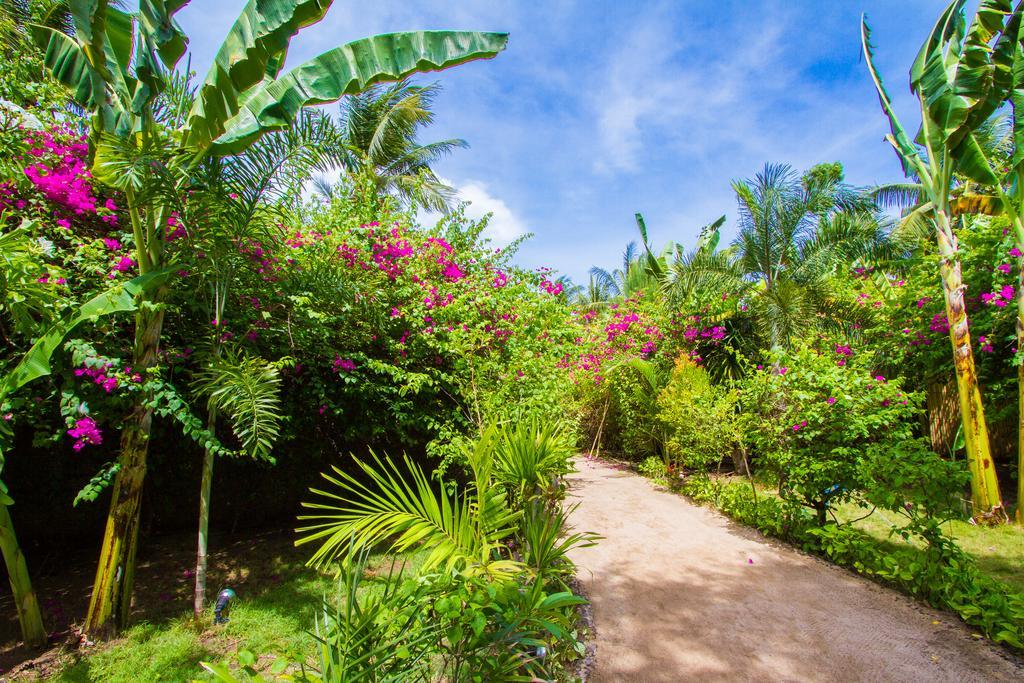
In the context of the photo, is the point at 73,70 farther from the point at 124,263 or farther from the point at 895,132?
the point at 895,132

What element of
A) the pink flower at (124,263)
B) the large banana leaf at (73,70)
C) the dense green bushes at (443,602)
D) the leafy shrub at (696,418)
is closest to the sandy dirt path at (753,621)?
the dense green bushes at (443,602)

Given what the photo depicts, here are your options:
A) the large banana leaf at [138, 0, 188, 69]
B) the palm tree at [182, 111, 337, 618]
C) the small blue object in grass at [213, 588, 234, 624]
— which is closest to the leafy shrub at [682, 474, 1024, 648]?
the palm tree at [182, 111, 337, 618]

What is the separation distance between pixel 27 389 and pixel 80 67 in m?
2.43

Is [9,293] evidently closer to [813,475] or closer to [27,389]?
[27,389]

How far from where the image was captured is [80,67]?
3117 mm

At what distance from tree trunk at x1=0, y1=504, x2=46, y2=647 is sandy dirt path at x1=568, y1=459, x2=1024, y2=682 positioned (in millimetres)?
4187

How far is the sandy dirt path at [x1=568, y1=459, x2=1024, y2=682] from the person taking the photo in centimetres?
288

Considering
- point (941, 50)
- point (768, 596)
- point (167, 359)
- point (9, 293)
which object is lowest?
point (768, 596)

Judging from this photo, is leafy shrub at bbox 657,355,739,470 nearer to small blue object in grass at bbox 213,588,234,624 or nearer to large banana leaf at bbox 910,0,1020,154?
large banana leaf at bbox 910,0,1020,154

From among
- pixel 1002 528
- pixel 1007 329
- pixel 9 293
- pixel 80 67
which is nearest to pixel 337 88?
pixel 80 67

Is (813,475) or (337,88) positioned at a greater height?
(337,88)

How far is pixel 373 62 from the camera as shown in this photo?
10.9 ft

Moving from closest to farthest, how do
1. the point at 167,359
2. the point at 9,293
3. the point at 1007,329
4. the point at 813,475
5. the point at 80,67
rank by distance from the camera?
the point at 9,293 → the point at 80,67 → the point at 167,359 → the point at 813,475 → the point at 1007,329

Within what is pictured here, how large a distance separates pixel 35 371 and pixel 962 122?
9259 mm
